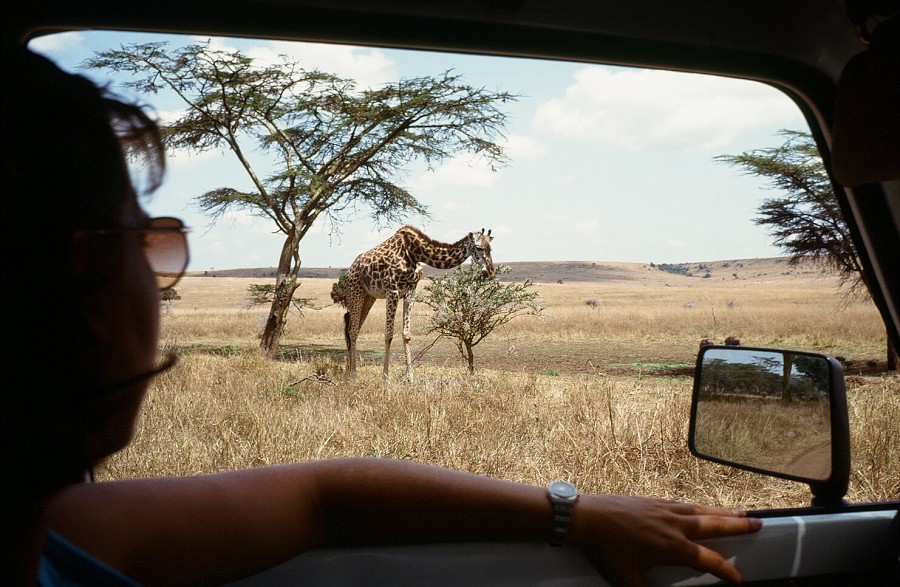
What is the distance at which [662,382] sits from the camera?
4859mm

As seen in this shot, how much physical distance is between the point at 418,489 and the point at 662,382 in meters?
4.38

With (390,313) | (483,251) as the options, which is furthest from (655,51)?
(390,313)

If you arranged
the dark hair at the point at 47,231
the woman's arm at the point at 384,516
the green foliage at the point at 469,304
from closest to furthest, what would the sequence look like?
the dark hair at the point at 47,231 → the woman's arm at the point at 384,516 → the green foliage at the point at 469,304

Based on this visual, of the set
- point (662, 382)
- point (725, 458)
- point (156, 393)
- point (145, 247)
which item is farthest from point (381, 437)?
point (662, 382)

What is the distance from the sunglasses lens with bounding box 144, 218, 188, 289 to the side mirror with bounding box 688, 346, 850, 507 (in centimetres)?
77

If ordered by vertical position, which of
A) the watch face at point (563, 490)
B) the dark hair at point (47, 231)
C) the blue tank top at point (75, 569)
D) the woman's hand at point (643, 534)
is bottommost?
the woman's hand at point (643, 534)

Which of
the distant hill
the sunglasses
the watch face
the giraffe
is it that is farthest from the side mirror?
the distant hill

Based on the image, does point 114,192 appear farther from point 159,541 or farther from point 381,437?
point 381,437

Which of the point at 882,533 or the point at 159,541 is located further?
the point at 882,533

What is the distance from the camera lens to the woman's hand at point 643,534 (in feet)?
2.68

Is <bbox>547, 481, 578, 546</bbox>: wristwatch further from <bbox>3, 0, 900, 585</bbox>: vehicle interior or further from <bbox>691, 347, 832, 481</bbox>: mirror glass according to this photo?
<bbox>691, 347, 832, 481</bbox>: mirror glass

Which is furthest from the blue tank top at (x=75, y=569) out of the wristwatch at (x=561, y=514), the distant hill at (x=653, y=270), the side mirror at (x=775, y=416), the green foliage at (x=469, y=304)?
the distant hill at (x=653, y=270)

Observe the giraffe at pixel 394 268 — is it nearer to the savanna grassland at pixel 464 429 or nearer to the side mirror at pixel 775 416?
the savanna grassland at pixel 464 429

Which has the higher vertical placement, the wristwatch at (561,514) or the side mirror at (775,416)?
the side mirror at (775,416)
